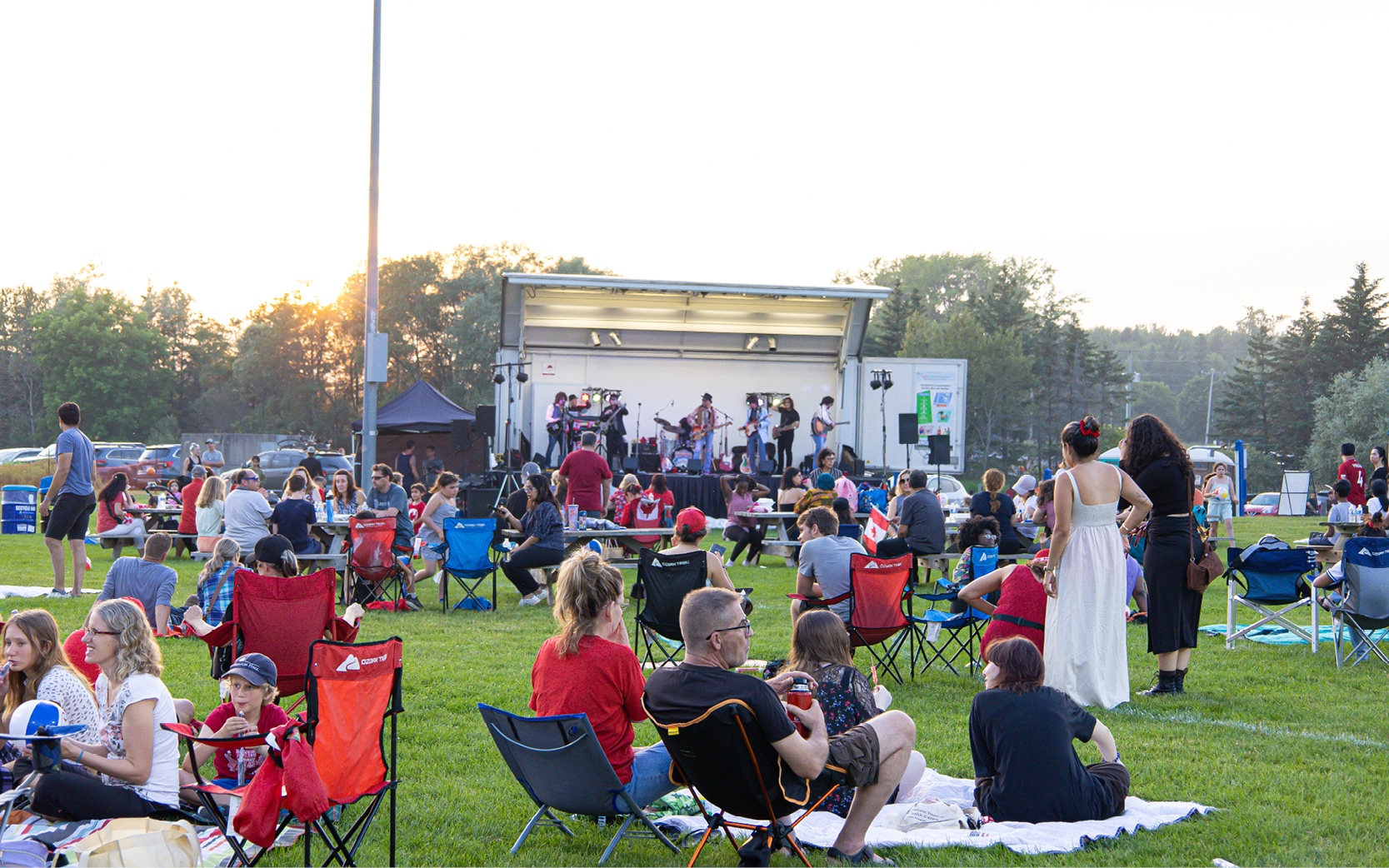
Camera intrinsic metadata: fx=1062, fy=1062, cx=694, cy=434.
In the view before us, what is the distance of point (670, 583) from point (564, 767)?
284 centimetres

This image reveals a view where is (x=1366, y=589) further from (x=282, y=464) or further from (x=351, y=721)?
(x=282, y=464)

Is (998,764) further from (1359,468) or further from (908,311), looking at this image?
(908,311)

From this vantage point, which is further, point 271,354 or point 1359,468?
point 271,354

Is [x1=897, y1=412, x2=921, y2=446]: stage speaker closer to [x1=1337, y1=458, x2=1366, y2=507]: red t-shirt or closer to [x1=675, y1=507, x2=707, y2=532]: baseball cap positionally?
[x1=1337, y1=458, x2=1366, y2=507]: red t-shirt

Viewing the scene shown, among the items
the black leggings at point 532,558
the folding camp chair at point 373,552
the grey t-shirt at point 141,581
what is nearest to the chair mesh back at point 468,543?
the black leggings at point 532,558

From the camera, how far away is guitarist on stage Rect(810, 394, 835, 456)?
1711 cm

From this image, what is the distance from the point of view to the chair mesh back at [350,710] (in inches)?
120

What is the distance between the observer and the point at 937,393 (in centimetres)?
1811

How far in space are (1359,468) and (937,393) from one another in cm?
621

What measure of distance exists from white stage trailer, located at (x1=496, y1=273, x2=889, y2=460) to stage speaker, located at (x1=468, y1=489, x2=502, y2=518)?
17.0ft

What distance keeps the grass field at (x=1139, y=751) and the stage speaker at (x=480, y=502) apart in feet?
11.3

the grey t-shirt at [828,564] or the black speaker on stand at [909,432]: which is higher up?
the black speaker on stand at [909,432]

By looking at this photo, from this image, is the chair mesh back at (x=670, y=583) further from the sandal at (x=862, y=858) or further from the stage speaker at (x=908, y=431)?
the stage speaker at (x=908, y=431)

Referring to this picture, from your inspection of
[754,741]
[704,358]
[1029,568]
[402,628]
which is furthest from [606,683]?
[704,358]
